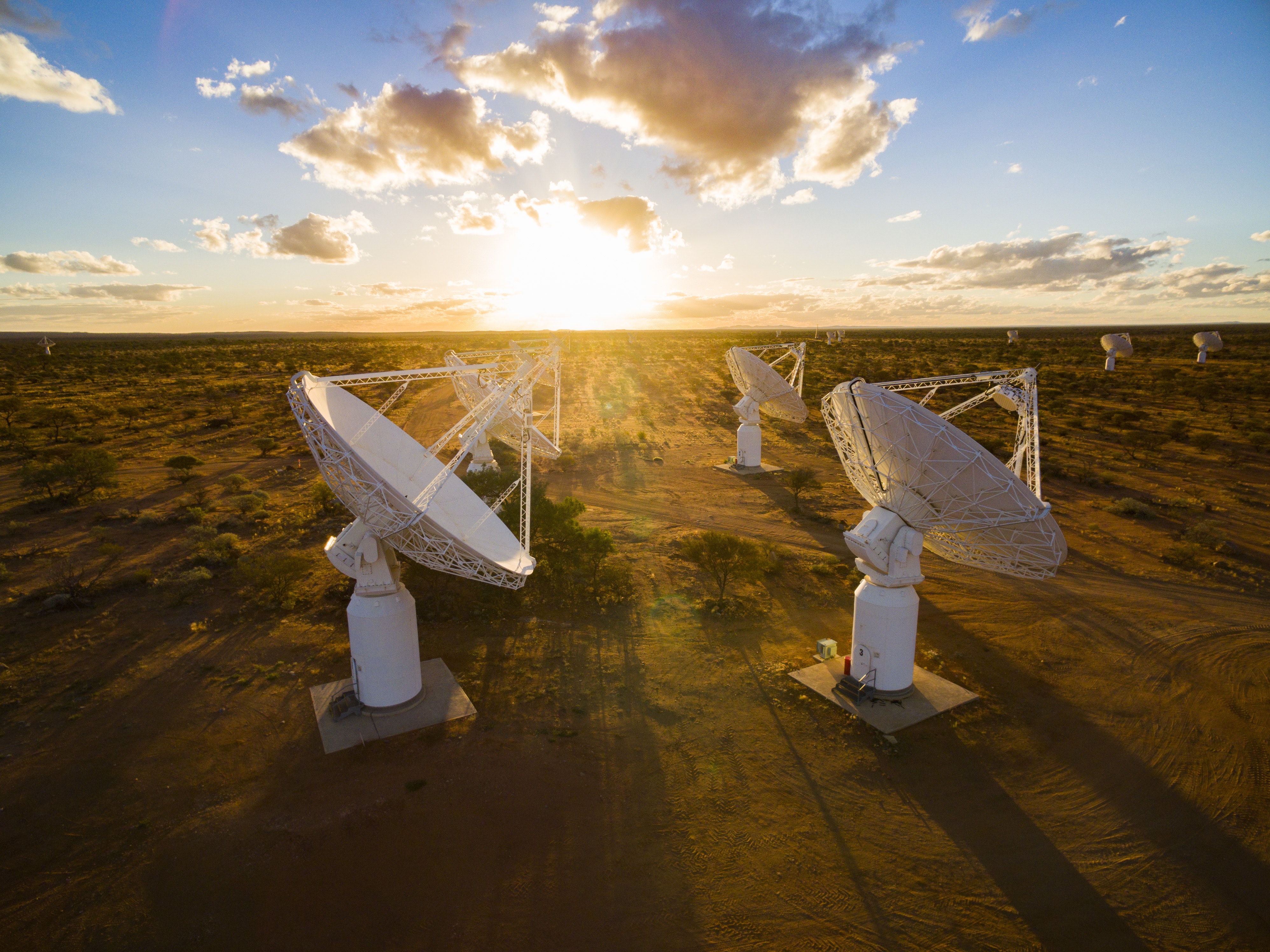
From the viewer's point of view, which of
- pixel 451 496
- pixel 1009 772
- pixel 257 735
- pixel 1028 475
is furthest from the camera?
pixel 451 496

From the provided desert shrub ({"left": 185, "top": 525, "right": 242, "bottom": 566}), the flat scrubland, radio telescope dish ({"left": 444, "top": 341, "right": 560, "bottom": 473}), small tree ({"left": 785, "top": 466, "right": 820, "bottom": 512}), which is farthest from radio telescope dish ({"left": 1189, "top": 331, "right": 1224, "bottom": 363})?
desert shrub ({"left": 185, "top": 525, "right": 242, "bottom": 566})

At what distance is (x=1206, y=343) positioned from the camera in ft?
282

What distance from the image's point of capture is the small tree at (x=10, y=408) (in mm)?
48094

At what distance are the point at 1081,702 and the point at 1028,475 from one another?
6679 mm

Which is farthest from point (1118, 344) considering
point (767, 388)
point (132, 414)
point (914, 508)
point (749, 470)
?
point (132, 414)

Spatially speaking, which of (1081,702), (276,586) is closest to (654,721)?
(1081,702)

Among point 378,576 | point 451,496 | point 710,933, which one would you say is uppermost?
point 451,496

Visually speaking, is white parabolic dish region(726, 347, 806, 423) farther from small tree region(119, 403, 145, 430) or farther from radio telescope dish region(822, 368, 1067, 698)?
small tree region(119, 403, 145, 430)

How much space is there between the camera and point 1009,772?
14227mm

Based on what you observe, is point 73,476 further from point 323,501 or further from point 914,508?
point 914,508

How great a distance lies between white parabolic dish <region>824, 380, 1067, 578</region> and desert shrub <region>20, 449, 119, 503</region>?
38097mm

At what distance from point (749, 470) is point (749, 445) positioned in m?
1.61

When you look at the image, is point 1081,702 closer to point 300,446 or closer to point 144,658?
point 144,658

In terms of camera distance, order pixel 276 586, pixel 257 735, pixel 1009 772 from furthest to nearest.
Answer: pixel 276 586, pixel 257 735, pixel 1009 772
